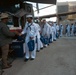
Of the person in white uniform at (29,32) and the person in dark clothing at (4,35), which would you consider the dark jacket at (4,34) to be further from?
the person in white uniform at (29,32)

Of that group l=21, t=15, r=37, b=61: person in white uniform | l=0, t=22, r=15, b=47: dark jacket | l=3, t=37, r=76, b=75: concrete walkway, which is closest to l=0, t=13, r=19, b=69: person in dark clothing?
l=0, t=22, r=15, b=47: dark jacket

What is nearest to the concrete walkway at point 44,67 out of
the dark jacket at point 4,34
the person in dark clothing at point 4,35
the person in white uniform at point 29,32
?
the person in white uniform at point 29,32

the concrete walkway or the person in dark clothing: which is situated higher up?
the person in dark clothing

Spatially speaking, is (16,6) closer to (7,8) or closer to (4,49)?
(7,8)

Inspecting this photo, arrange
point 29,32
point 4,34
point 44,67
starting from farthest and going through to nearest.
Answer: point 29,32, point 44,67, point 4,34

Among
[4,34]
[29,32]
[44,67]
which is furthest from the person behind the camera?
[29,32]

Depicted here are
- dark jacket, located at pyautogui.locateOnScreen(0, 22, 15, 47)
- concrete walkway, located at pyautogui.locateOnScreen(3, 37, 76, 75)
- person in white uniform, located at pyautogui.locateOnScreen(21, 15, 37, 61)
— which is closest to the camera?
concrete walkway, located at pyautogui.locateOnScreen(3, 37, 76, 75)

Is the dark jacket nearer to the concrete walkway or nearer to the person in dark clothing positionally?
the person in dark clothing

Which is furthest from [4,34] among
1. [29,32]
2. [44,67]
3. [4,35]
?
[44,67]

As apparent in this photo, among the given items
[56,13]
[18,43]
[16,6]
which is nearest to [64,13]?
[56,13]

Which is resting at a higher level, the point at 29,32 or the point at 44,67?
the point at 29,32

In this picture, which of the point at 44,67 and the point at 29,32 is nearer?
the point at 44,67

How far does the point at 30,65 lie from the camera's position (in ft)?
27.3

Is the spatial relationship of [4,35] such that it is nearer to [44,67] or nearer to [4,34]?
[4,34]
